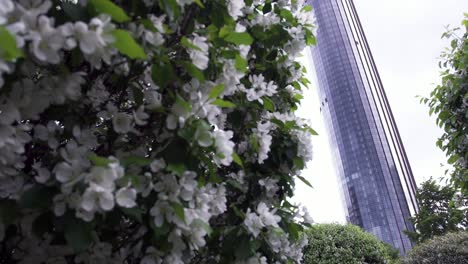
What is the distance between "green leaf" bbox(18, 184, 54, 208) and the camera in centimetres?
106

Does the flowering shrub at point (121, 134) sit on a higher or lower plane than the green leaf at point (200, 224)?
higher

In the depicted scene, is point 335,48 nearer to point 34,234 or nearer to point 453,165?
point 453,165

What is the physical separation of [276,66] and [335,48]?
56210 mm

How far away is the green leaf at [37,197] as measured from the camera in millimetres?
1060

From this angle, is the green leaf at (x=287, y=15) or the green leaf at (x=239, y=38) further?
the green leaf at (x=287, y=15)

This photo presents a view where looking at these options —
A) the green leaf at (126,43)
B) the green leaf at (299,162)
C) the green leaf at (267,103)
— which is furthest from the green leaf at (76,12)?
the green leaf at (299,162)

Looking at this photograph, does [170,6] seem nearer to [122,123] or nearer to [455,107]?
[122,123]

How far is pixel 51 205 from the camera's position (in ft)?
3.58

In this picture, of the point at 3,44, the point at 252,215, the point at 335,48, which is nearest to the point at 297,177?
the point at 252,215

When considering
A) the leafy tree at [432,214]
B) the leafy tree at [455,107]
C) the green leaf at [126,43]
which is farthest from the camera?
the leafy tree at [432,214]

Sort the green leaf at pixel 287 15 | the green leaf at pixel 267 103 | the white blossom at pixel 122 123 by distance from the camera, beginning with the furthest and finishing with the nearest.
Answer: the green leaf at pixel 287 15, the green leaf at pixel 267 103, the white blossom at pixel 122 123

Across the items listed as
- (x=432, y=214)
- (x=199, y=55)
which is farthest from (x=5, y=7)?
(x=432, y=214)

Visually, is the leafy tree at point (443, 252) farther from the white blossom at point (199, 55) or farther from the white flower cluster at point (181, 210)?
the white blossom at point (199, 55)

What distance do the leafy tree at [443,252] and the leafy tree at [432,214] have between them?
32.7 ft
